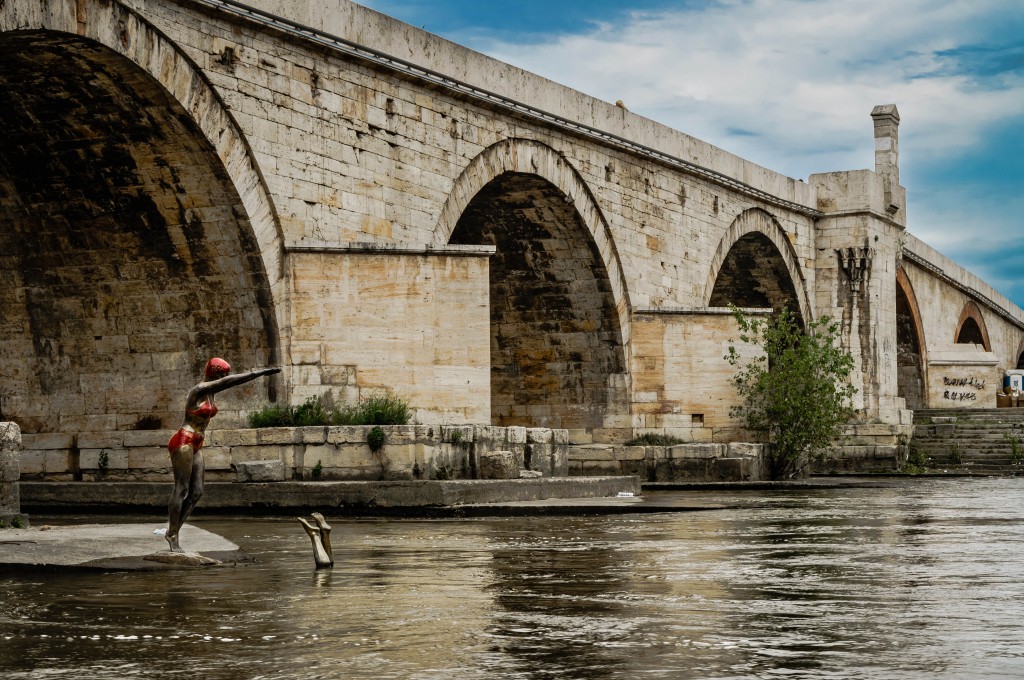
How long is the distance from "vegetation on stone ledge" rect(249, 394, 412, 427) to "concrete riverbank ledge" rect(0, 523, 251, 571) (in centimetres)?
349

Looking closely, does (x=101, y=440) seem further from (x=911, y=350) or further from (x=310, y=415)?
(x=911, y=350)

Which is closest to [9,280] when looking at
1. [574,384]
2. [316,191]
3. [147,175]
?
[147,175]

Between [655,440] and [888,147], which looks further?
[888,147]

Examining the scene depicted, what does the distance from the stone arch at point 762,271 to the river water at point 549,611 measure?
1426 cm

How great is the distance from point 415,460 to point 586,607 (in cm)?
643

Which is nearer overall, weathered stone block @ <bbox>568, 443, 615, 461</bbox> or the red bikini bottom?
the red bikini bottom

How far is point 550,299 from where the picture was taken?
59.0 feet

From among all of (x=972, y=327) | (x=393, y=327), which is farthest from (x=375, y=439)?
(x=972, y=327)

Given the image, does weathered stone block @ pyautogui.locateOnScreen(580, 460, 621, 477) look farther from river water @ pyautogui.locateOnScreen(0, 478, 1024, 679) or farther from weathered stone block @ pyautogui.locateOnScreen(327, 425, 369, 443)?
river water @ pyautogui.locateOnScreen(0, 478, 1024, 679)

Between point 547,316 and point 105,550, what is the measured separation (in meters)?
11.8

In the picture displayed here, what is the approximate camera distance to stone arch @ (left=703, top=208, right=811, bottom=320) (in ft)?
73.2

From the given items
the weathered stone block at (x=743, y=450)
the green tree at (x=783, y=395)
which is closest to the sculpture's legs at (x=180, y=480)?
the weathered stone block at (x=743, y=450)

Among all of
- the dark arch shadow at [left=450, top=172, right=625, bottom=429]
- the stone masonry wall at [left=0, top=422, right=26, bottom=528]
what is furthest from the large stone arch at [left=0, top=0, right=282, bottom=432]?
the dark arch shadow at [left=450, top=172, right=625, bottom=429]

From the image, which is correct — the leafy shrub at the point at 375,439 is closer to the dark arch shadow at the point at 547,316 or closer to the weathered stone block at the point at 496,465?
the weathered stone block at the point at 496,465
